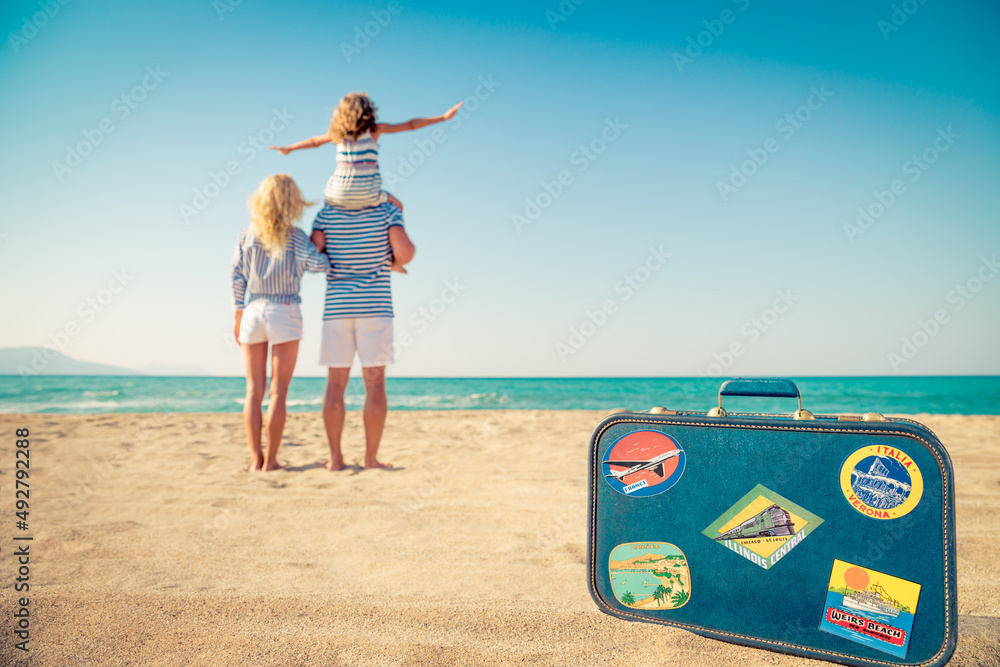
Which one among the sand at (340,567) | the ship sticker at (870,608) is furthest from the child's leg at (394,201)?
the ship sticker at (870,608)

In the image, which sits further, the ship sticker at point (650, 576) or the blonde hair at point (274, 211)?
the blonde hair at point (274, 211)

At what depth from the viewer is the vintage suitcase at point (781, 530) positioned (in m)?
1.01

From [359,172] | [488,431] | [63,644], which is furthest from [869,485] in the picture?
[488,431]

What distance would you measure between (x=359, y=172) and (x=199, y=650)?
9.41ft

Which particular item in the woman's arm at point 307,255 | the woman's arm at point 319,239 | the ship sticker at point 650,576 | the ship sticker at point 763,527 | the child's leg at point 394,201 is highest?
the child's leg at point 394,201

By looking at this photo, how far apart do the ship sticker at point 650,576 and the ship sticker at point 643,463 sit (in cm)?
14

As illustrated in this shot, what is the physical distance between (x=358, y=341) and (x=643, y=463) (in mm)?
2471

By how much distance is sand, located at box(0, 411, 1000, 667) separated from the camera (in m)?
1.15

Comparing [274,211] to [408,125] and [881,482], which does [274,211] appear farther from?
[881,482]

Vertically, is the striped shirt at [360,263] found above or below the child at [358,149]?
below

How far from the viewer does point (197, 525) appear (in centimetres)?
209

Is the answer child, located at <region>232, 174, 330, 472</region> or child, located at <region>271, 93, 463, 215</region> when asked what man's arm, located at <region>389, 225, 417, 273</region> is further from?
child, located at <region>232, 174, 330, 472</region>

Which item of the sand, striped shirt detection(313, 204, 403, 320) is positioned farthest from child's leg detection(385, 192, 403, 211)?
the sand

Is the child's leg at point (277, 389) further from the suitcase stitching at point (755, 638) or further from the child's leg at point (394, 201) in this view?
the suitcase stitching at point (755, 638)
